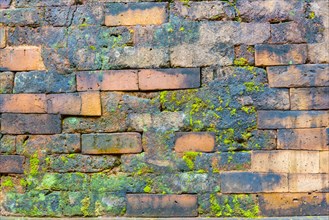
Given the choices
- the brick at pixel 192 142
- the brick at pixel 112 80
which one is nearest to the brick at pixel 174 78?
the brick at pixel 112 80

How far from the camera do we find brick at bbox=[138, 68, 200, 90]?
268 cm

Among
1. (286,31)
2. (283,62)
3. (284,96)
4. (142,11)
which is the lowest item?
(284,96)

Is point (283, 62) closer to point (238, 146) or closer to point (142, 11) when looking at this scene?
point (238, 146)

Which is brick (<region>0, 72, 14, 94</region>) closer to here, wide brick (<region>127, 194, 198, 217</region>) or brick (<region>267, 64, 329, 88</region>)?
wide brick (<region>127, 194, 198, 217</region>)

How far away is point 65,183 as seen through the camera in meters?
2.71

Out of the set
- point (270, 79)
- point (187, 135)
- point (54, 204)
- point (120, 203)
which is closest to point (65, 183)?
point (54, 204)

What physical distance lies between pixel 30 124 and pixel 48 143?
0.19m

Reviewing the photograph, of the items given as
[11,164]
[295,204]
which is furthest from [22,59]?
[295,204]

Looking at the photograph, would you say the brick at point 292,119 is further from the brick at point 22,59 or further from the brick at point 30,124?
the brick at point 22,59

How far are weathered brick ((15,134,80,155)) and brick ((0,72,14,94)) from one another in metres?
0.34

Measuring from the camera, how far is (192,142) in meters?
2.67

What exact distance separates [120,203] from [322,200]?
1.39 m

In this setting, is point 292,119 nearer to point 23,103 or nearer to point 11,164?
point 23,103

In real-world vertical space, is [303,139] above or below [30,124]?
below
